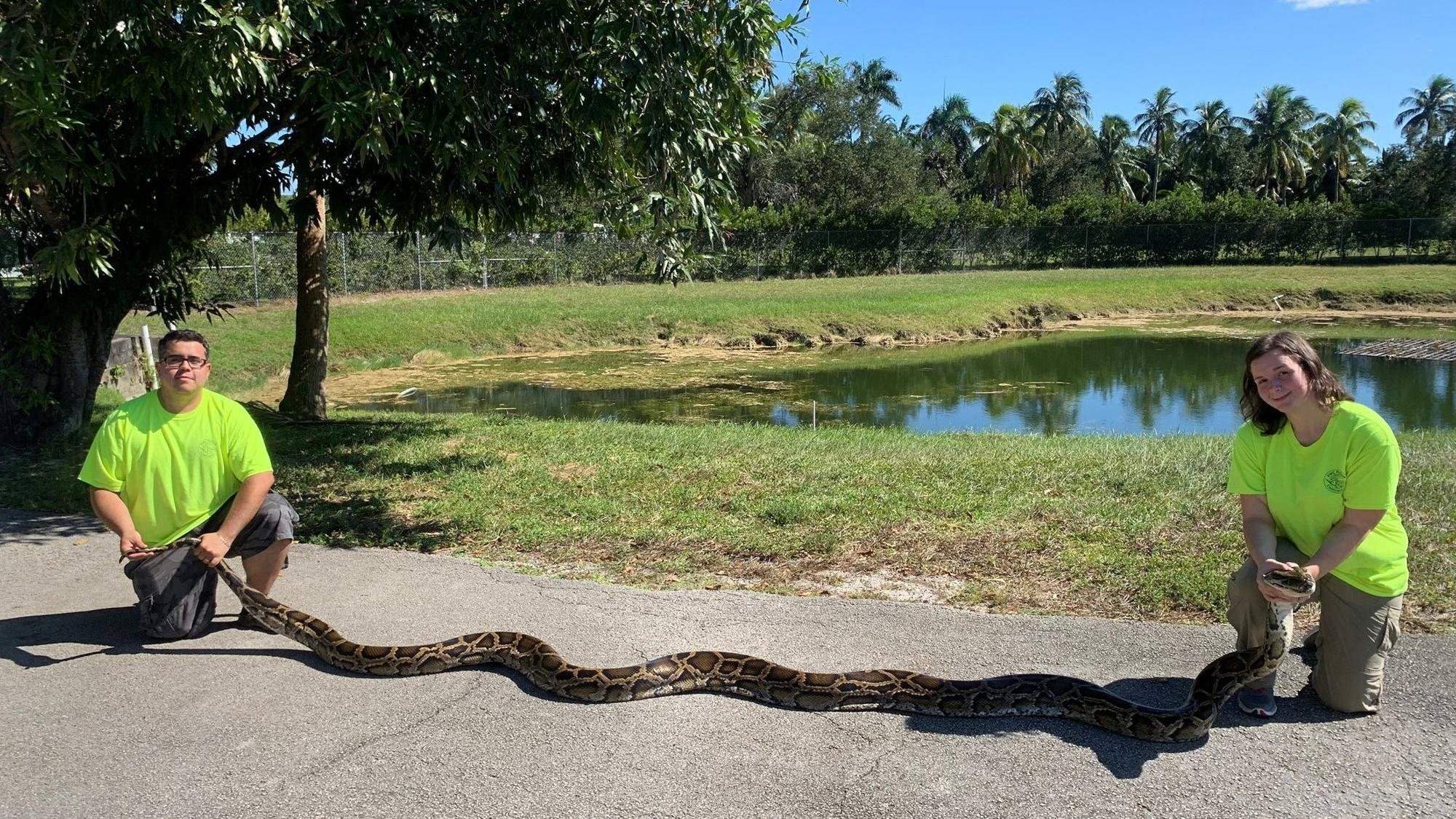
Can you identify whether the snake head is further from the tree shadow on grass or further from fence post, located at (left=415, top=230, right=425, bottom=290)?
fence post, located at (left=415, top=230, right=425, bottom=290)

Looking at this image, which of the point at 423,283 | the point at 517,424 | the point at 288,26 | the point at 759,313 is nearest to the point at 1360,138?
the point at 759,313

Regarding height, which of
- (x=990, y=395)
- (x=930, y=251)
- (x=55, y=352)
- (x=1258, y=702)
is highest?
(x=930, y=251)

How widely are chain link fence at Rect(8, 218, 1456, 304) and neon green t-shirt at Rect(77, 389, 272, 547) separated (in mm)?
31333

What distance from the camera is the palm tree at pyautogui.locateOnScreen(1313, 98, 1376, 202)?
7231 centimetres

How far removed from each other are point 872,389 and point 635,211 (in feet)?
43.8

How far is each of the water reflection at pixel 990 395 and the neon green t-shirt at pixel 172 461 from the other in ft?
39.1

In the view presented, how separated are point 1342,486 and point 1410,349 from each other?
2621cm

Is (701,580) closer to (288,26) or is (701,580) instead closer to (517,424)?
(288,26)

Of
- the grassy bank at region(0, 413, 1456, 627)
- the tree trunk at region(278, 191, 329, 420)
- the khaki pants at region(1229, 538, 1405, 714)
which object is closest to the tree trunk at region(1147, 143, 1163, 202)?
the grassy bank at region(0, 413, 1456, 627)

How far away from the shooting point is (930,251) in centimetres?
5297

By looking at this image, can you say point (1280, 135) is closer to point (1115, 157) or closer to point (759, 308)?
point (1115, 157)

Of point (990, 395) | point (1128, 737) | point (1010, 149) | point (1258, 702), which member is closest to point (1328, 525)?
point (1258, 702)

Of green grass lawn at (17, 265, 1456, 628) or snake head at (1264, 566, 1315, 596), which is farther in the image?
green grass lawn at (17, 265, 1456, 628)

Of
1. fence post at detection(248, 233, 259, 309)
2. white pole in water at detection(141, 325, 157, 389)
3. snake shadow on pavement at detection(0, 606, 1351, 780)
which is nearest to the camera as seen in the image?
snake shadow on pavement at detection(0, 606, 1351, 780)
